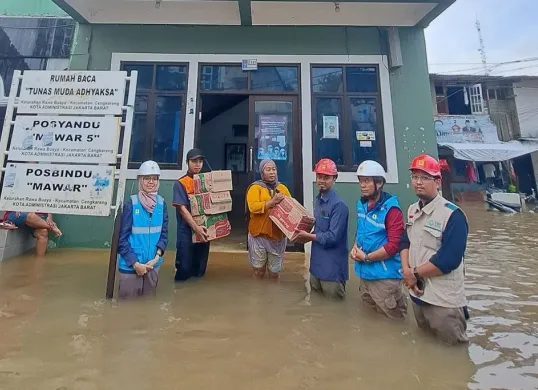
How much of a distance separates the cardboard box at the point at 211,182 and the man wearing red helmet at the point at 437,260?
2243mm

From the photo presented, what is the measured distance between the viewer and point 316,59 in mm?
5930

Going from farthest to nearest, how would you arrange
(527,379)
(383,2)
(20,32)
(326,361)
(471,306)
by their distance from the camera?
(20,32)
(383,2)
(471,306)
(326,361)
(527,379)

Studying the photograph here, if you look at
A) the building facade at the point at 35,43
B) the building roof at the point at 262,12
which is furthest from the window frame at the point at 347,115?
the building facade at the point at 35,43

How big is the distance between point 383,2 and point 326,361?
507 centimetres

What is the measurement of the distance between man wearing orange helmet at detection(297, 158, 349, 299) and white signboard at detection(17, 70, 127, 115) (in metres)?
2.36

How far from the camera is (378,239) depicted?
2949 millimetres

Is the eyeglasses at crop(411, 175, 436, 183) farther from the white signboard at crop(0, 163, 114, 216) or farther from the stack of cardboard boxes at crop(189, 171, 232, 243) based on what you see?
the white signboard at crop(0, 163, 114, 216)

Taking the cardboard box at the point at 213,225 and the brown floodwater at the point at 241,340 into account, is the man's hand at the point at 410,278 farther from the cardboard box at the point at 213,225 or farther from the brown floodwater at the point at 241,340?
the cardboard box at the point at 213,225

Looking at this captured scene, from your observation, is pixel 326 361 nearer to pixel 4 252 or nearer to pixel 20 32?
pixel 4 252

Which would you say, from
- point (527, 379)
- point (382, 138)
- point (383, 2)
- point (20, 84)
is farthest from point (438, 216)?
point (20, 84)

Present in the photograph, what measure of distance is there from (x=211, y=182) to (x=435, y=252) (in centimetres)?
251

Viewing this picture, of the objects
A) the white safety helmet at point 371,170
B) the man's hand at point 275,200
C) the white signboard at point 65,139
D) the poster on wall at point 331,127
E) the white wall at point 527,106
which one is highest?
the white wall at point 527,106

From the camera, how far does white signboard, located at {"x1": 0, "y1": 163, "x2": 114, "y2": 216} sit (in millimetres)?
3535

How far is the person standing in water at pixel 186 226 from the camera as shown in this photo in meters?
3.87
